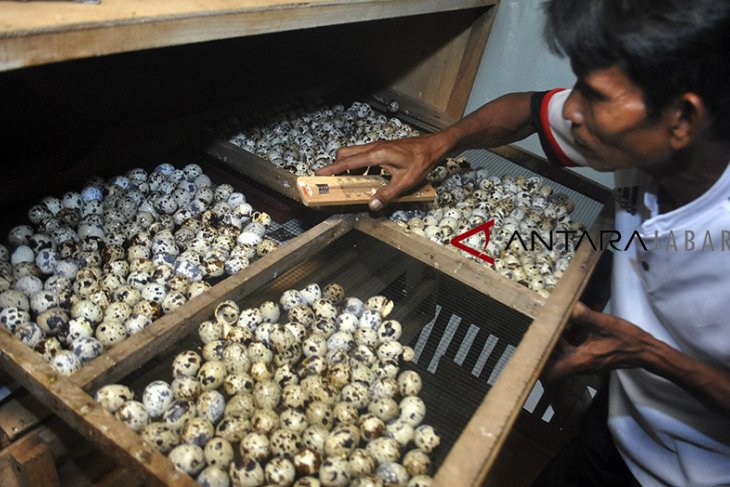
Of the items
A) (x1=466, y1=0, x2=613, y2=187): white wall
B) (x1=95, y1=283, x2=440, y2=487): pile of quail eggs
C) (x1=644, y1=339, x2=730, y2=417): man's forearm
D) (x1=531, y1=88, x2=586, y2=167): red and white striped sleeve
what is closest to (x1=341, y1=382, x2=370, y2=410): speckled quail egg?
(x1=95, y1=283, x2=440, y2=487): pile of quail eggs

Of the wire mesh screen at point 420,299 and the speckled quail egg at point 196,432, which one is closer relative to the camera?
the speckled quail egg at point 196,432

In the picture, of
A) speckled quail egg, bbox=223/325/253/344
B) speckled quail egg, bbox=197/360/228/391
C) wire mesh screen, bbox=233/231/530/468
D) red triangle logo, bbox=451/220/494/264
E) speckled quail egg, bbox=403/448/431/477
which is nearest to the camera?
speckled quail egg, bbox=403/448/431/477

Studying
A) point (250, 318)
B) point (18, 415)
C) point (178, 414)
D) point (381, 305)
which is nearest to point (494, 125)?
point (381, 305)

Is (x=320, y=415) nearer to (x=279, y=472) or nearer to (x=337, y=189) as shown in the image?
(x=279, y=472)

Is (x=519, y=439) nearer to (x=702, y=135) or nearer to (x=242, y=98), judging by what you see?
(x=702, y=135)

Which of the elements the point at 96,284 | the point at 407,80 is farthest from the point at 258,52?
the point at 96,284

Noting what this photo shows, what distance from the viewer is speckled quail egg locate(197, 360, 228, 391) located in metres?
1.40

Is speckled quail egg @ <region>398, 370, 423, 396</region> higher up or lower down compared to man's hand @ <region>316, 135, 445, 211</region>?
lower down

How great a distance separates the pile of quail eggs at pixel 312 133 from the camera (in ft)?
8.09

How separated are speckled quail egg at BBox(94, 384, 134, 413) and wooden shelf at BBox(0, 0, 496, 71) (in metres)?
0.73

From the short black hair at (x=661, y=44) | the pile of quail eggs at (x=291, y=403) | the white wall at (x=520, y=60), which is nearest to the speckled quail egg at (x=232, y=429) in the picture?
the pile of quail eggs at (x=291, y=403)

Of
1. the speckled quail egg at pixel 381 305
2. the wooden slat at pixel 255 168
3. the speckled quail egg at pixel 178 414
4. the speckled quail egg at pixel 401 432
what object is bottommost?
the speckled quail egg at pixel 178 414

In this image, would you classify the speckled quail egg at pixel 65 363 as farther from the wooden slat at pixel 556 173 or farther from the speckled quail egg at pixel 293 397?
the wooden slat at pixel 556 173

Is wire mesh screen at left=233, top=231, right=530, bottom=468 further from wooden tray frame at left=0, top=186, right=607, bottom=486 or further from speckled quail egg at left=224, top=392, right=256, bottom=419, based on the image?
speckled quail egg at left=224, top=392, right=256, bottom=419
